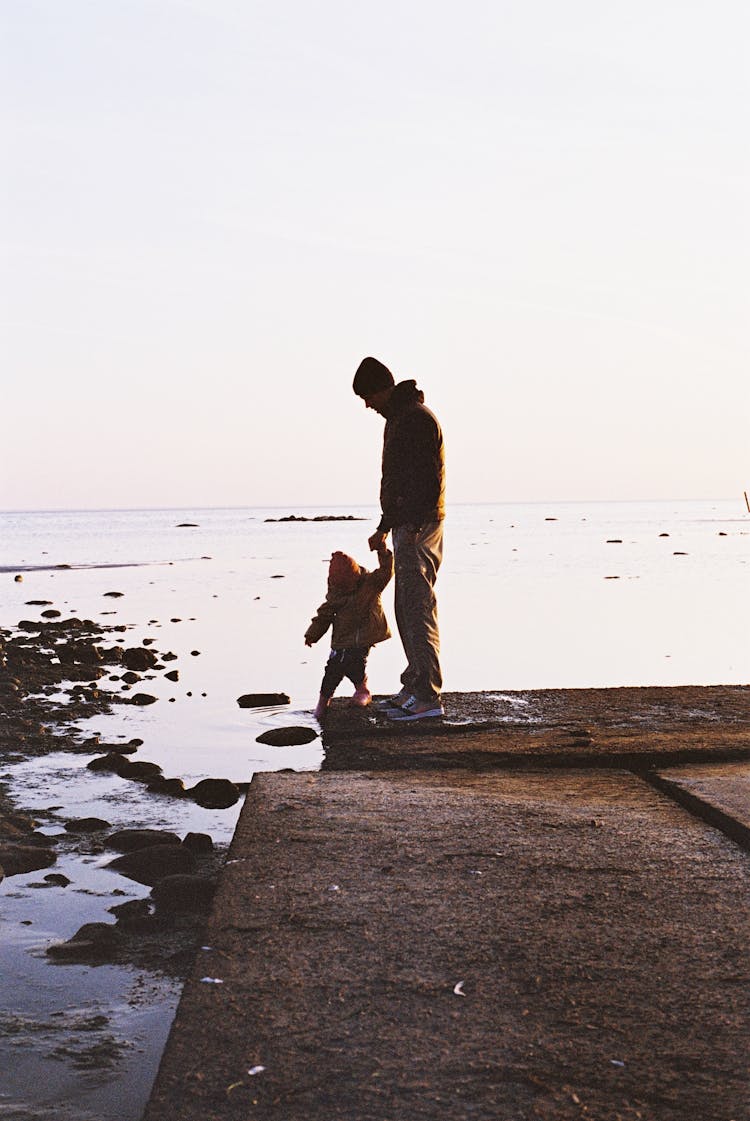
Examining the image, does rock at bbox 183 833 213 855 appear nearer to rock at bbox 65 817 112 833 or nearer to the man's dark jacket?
rock at bbox 65 817 112 833

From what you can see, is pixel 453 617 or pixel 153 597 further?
pixel 153 597

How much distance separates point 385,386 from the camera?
673 centimetres

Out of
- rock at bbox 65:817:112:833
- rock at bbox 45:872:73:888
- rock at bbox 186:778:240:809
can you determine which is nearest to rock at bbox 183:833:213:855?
rock at bbox 45:872:73:888

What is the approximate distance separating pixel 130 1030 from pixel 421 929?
1.06 m

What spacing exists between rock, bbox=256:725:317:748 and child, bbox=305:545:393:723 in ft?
1.63

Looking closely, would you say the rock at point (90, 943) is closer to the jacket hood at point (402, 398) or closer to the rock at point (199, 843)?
the rock at point (199, 843)

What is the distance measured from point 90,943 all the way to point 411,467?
10.8 feet

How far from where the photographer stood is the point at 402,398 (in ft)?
22.0

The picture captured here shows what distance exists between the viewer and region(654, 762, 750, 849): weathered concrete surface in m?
4.04

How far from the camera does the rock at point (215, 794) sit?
21.0 ft

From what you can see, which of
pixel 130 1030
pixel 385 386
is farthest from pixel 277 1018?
pixel 385 386

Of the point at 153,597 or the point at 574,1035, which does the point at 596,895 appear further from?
the point at 153,597

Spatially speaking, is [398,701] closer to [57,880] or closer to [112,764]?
[112,764]

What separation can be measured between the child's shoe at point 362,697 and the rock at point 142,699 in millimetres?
3295
